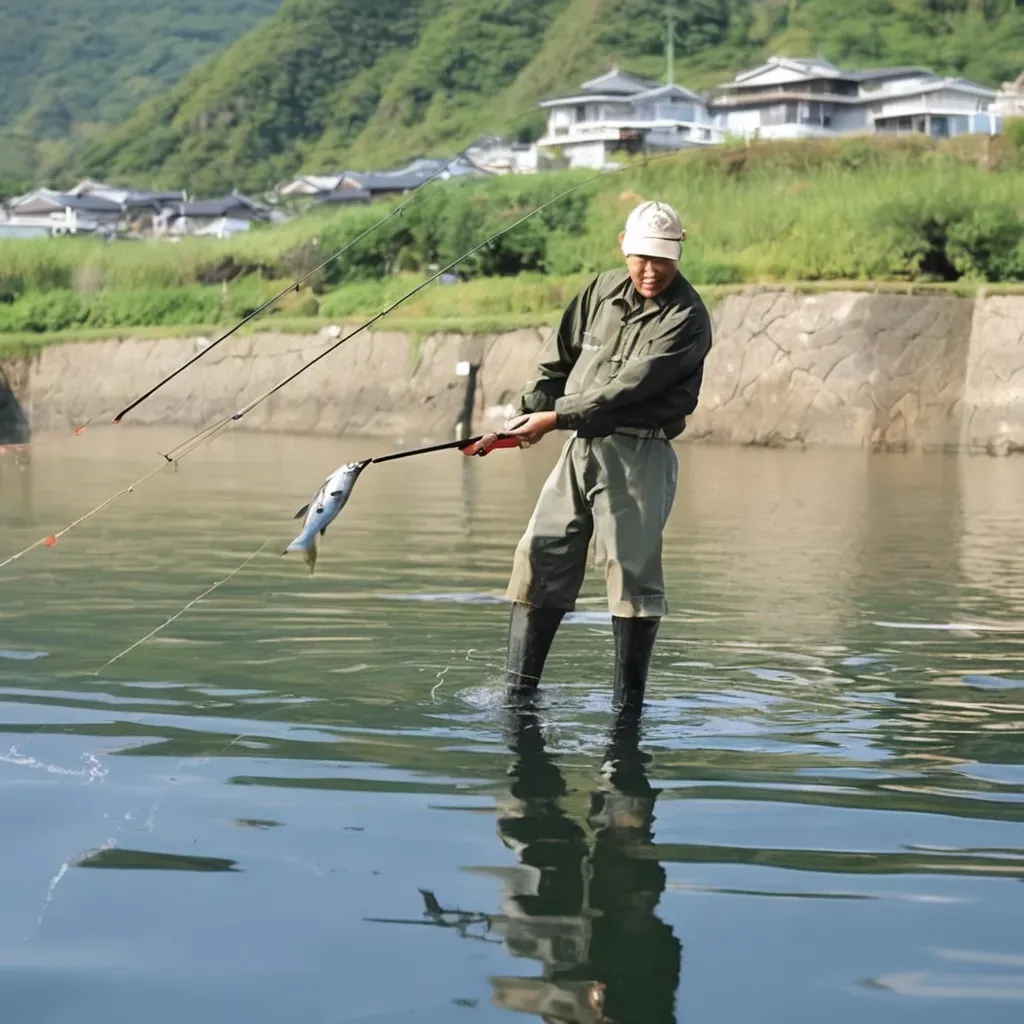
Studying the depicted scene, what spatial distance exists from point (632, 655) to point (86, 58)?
14869 cm

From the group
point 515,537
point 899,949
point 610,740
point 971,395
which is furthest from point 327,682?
point 971,395

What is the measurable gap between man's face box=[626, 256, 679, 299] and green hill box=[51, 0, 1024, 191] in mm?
70232

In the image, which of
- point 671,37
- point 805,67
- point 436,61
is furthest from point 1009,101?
point 436,61

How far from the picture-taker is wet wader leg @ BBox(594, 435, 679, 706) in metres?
6.05

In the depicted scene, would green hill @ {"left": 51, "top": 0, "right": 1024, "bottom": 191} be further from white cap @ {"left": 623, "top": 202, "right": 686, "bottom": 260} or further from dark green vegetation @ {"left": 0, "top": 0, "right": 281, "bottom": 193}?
white cap @ {"left": 623, "top": 202, "right": 686, "bottom": 260}

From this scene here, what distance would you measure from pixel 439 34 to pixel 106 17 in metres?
71.2

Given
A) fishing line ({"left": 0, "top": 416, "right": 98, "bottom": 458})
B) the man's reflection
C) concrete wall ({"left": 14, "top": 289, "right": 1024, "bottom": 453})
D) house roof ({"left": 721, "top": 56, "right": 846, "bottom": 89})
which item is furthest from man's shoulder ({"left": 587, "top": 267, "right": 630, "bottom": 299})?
house roof ({"left": 721, "top": 56, "right": 846, "bottom": 89})

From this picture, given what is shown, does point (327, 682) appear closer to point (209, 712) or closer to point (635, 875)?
point (209, 712)

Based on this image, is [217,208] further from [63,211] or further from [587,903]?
[587,903]

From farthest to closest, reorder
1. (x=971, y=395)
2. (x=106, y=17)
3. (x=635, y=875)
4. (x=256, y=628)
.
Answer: (x=106, y=17) → (x=971, y=395) → (x=256, y=628) → (x=635, y=875)

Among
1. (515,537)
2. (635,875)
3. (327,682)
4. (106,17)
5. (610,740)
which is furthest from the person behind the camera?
(106,17)

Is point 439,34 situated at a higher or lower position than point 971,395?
higher

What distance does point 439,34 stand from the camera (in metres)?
94.9

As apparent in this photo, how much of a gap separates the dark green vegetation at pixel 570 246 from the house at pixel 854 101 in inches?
1030
